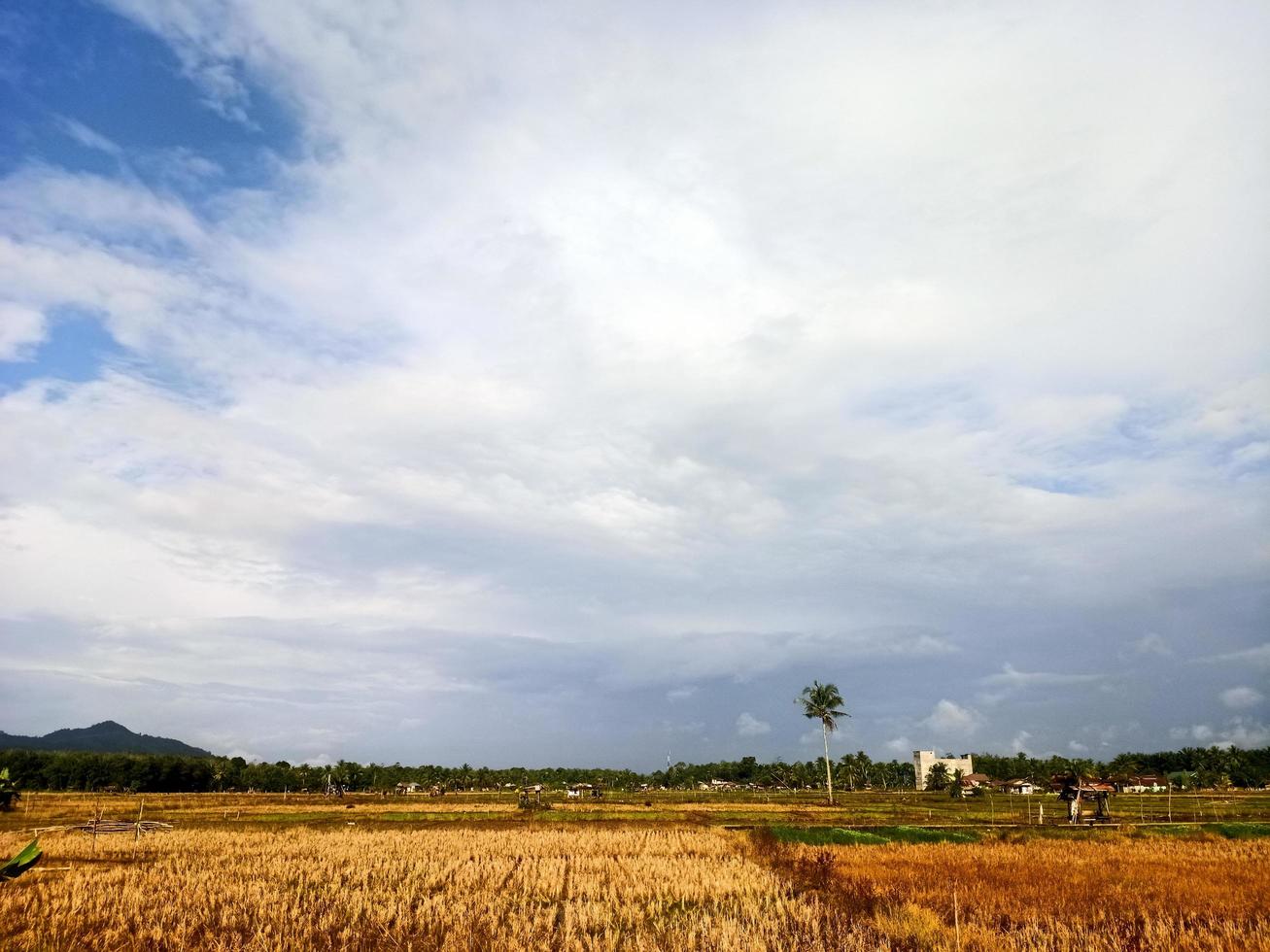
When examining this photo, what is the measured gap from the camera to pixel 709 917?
1970 centimetres

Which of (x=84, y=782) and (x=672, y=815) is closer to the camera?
(x=672, y=815)

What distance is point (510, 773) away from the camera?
190 meters

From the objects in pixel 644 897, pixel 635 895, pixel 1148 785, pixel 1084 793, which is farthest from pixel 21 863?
pixel 1148 785

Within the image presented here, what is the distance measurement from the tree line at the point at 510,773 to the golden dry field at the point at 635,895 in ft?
338

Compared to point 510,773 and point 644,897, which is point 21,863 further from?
point 510,773

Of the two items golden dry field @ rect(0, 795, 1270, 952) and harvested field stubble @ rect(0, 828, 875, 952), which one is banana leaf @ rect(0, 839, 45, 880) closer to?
harvested field stubble @ rect(0, 828, 875, 952)

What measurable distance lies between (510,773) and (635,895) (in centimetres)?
18068

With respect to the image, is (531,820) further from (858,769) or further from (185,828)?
(858,769)

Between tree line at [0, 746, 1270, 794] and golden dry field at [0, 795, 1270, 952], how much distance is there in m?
103

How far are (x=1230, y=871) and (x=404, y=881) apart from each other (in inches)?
1144

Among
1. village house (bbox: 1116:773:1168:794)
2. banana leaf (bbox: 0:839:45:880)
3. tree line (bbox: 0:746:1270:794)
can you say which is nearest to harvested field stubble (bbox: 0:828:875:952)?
banana leaf (bbox: 0:839:45:880)

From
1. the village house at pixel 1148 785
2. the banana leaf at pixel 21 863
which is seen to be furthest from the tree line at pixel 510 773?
the banana leaf at pixel 21 863

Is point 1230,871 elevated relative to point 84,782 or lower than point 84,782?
elevated

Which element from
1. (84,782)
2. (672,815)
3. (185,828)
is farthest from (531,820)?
(84,782)
